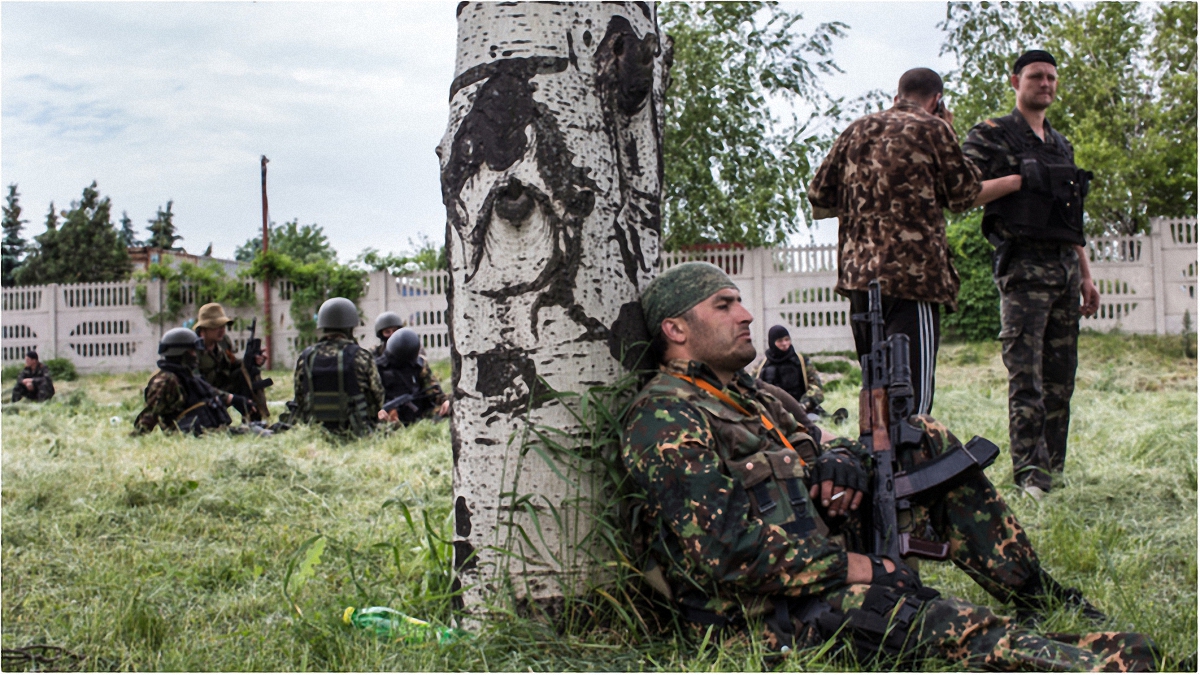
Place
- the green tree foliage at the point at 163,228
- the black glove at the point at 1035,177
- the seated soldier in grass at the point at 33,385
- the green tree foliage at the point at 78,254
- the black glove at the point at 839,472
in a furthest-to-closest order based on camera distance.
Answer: the green tree foliage at the point at 163,228, the green tree foliage at the point at 78,254, the seated soldier in grass at the point at 33,385, the black glove at the point at 1035,177, the black glove at the point at 839,472

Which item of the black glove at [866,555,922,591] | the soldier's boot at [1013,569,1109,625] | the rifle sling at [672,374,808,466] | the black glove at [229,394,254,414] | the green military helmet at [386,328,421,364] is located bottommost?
the soldier's boot at [1013,569,1109,625]

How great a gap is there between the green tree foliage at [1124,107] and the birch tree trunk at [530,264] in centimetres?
1824

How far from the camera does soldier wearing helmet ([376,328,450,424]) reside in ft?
28.3

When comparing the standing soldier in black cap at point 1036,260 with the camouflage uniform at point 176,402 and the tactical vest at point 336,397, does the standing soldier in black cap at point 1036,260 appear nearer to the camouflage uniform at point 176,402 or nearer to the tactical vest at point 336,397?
the tactical vest at point 336,397

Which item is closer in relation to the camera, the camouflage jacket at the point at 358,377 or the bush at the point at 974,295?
the camouflage jacket at the point at 358,377

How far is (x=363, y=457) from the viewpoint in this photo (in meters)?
5.98

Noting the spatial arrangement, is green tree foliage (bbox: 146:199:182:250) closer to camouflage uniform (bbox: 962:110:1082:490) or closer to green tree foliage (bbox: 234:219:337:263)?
green tree foliage (bbox: 234:219:337:263)

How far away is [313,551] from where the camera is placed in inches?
110

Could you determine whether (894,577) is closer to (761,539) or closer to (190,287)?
(761,539)

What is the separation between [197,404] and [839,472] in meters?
6.54

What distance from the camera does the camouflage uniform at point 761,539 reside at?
215 cm

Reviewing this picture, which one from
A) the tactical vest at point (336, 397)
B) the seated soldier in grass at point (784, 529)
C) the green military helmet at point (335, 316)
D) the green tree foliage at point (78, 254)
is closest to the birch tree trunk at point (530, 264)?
the seated soldier in grass at point (784, 529)

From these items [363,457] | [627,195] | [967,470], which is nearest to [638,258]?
[627,195]

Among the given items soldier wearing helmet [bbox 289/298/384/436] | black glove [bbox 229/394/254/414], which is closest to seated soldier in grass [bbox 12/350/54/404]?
black glove [bbox 229/394/254/414]
